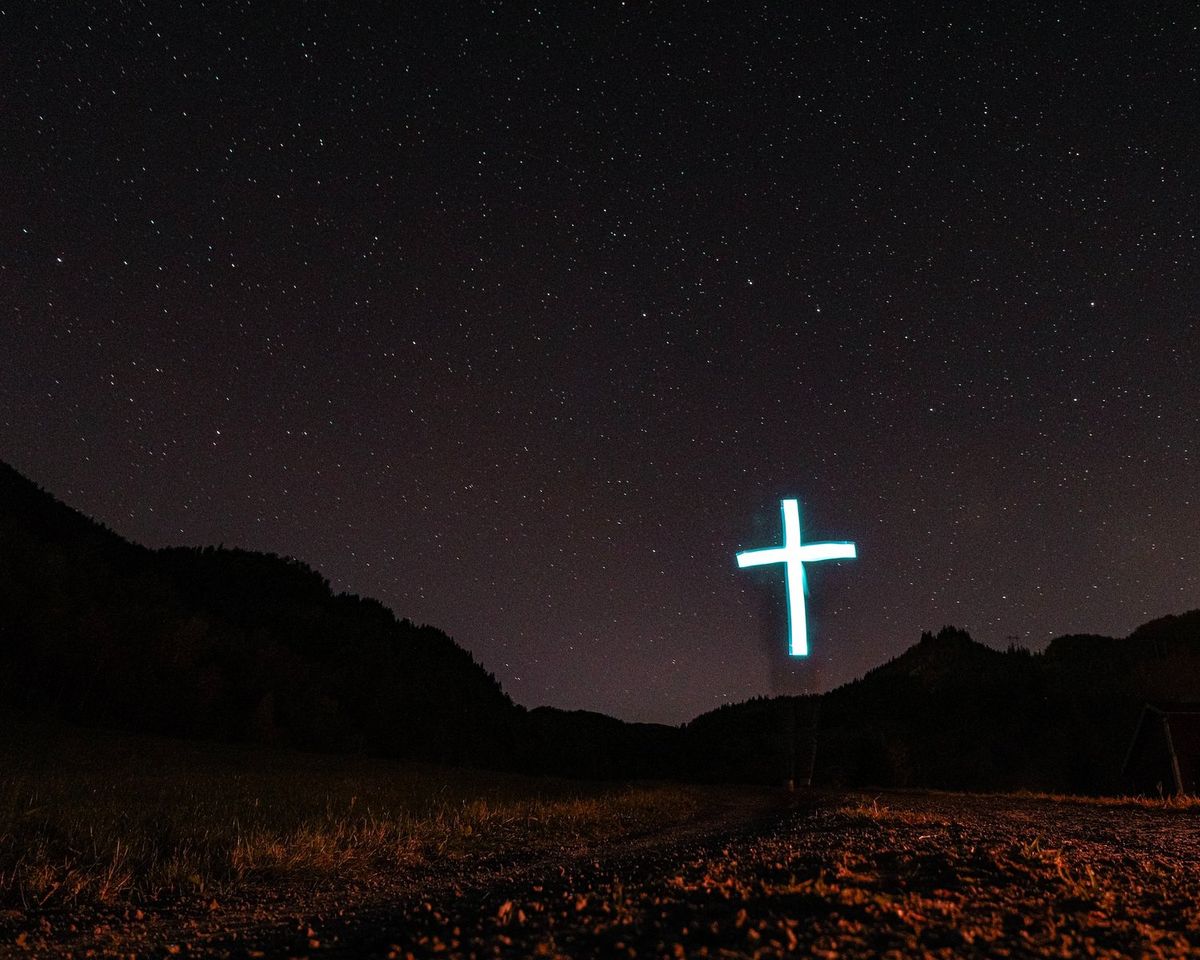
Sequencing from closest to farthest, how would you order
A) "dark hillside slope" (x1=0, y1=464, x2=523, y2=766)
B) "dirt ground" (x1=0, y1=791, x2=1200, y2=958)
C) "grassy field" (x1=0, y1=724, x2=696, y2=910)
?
"dirt ground" (x1=0, y1=791, x2=1200, y2=958) < "grassy field" (x1=0, y1=724, x2=696, y2=910) < "dark hillside slope" (x1=0, y1=464, x2=523, y2=766)

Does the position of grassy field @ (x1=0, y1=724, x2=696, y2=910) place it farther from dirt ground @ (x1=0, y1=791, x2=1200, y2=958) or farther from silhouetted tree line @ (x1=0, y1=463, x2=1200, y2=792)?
silhouetted tree line @ (x1=0, y1=463, x2=1200, y2=792)

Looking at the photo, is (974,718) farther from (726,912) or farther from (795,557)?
(726,912)

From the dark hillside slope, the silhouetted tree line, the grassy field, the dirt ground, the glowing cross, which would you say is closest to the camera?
the dirt ground

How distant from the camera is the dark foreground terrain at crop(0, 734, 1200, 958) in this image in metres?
3.62

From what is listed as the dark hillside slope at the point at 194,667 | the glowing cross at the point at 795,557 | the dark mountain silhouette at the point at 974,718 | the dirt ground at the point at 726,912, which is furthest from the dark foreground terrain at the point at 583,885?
the dark mountain silhouette at the point at 974,718

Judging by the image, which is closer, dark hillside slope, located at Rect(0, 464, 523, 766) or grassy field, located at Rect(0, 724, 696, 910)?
grassy field, located at Rect(0, 724, 696, 910)

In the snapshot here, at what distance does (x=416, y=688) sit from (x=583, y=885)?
81832 millimetres

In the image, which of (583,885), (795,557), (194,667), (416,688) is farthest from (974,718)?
(583,885)

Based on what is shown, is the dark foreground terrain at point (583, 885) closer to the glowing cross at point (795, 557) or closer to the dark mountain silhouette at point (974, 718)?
the glowing cross at point (795, 557)

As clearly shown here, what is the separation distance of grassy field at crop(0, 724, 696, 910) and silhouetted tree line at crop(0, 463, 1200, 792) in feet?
68.7

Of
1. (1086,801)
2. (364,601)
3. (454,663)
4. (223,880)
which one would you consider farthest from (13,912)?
(364,601)

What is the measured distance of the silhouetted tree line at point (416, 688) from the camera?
148 ft

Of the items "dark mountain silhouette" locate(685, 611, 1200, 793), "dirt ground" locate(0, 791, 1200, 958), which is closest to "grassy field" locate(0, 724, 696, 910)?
"dirt ground" locate(0, 791, 1200, 958)

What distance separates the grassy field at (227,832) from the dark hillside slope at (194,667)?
85.9 feet
